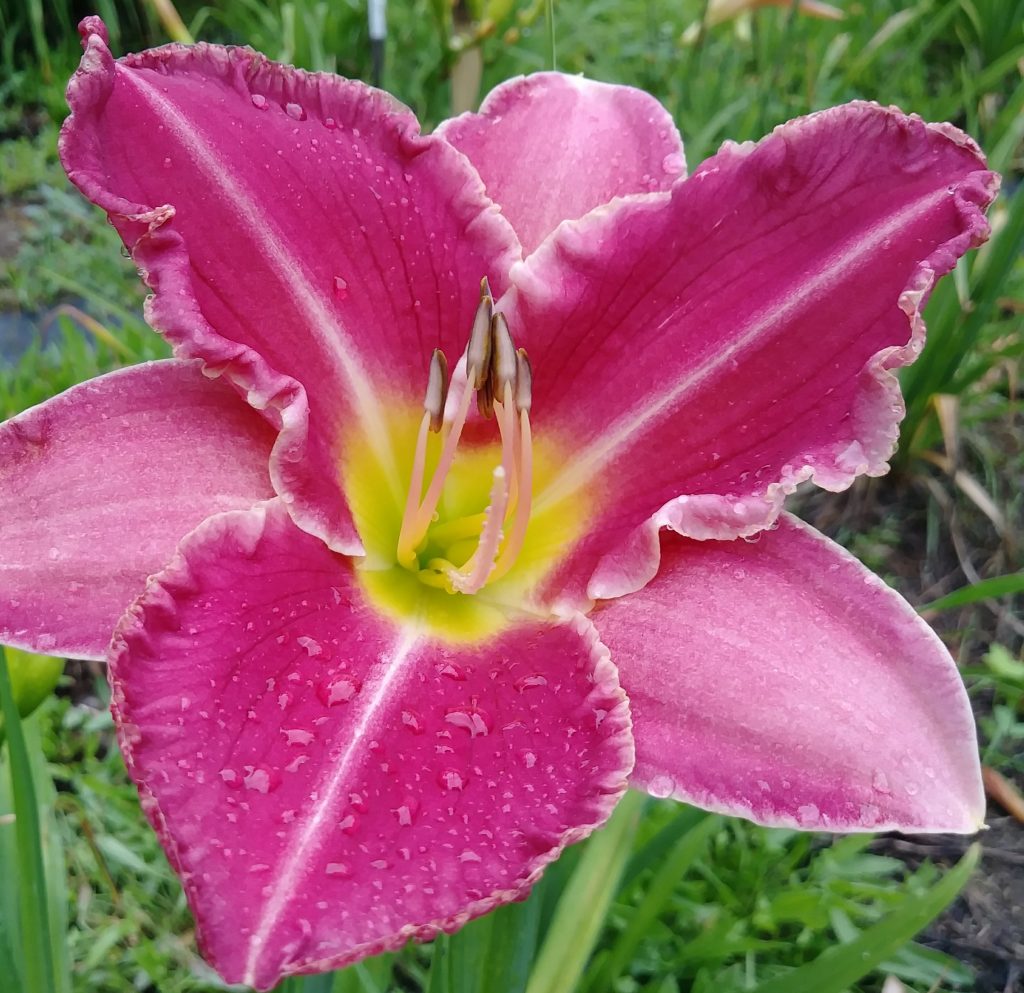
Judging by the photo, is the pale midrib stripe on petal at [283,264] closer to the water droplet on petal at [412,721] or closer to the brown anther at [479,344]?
the brown anther at [479,344]

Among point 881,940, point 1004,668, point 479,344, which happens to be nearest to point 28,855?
point 479,344

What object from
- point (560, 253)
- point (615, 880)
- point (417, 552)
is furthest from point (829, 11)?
point (615, 880)

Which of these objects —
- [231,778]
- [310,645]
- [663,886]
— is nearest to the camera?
[231,778]

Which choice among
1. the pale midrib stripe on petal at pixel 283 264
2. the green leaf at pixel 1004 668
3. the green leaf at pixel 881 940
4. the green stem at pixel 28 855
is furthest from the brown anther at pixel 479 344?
the green leaf at pixel 1004 668

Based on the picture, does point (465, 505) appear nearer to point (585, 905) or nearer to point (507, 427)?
point (507, 427)

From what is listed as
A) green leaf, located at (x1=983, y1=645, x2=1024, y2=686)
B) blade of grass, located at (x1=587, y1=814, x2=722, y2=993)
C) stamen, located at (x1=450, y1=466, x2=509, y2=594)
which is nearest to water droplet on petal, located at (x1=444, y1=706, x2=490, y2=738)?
stamen, located at (x1=450, y1=466, x2=509, y2=594)

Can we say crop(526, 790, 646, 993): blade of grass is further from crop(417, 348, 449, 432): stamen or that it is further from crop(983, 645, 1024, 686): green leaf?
crop(983, 645, 1024, 686): green leaf

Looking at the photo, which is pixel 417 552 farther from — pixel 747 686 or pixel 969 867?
pixel 969 867
